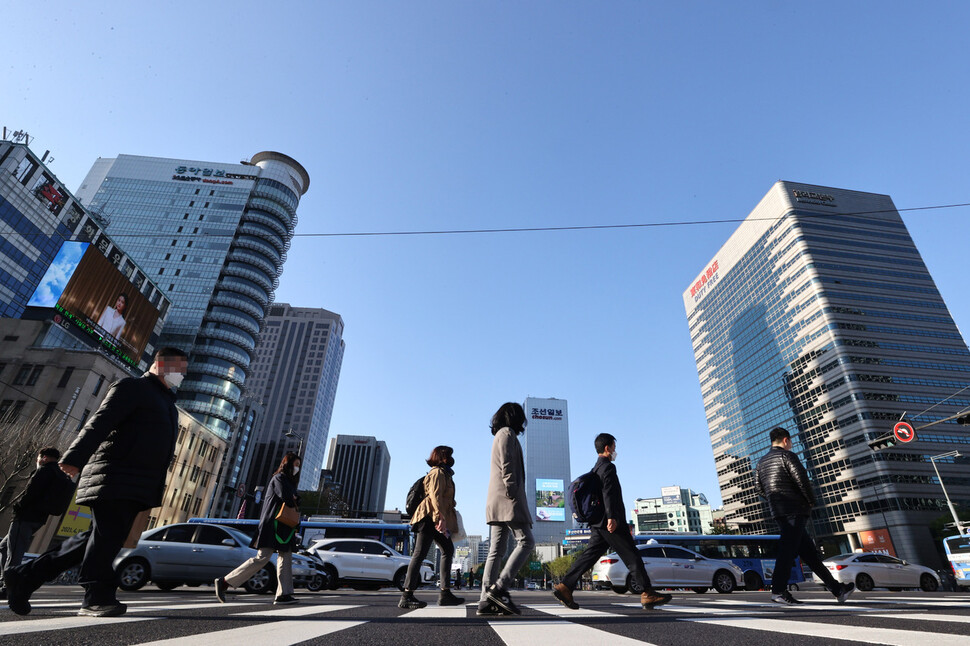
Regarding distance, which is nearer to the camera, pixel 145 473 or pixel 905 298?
pixel 145 473

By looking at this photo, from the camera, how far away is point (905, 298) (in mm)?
79312

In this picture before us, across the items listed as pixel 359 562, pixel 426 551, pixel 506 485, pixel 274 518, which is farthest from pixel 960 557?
pixel 274 518

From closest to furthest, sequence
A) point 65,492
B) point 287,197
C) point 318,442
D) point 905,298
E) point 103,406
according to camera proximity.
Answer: point 103,406
point 65,492
point 905,298
point 287,197
point 318,442

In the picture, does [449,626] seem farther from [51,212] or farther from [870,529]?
[870,529]

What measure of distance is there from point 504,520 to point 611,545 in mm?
1647

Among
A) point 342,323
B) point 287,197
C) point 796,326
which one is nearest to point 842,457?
point 796,326

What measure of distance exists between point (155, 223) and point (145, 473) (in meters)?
99.4

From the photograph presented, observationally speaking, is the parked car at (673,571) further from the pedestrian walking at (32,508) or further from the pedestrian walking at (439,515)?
the pedestrian walking at (32,508)

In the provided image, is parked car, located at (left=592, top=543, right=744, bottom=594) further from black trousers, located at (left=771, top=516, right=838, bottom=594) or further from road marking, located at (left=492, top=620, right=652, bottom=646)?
road marking, located at (left=492, top=620, right=652, bottom=646)

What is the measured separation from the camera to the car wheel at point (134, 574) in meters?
9.35

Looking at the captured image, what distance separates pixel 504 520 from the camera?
413 cm

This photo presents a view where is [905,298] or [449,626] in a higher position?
[905,298]

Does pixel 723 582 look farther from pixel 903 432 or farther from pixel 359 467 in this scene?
pixel 359 467

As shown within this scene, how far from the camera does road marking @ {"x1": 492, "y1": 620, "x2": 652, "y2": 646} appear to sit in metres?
2.20
